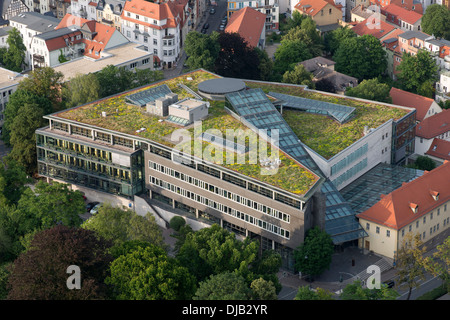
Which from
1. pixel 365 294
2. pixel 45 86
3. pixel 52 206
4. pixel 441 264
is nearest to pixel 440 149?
pixel 441 264

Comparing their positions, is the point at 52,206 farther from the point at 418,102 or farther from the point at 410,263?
the point at 418,102

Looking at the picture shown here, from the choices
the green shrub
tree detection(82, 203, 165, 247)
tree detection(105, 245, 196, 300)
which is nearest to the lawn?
the green shrub

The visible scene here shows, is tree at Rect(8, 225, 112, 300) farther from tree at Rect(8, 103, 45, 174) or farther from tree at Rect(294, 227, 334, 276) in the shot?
tree at Rect(8, 103, 45, 174)

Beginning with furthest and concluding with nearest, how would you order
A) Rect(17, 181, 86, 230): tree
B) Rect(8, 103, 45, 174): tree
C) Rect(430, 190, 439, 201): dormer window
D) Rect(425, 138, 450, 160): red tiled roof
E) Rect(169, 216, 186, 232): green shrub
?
1. Rect(425, 138, 450, 160): red tiled roof
2. Rect(8, 103, 45, 174): tree
3. Rect(169, 216, 186, 232): green shrub
4. Rect(430, 190, 439, 201): dormer window
5. Rect(17, 181, 86, 230): tree

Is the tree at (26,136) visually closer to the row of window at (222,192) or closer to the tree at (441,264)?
the row of window at (222,192)

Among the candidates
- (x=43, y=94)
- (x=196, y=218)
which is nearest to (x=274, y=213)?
(x=196, y=218)

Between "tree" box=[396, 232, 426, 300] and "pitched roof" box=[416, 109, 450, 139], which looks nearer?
"tree" box=[396, 232, 426, 300]
